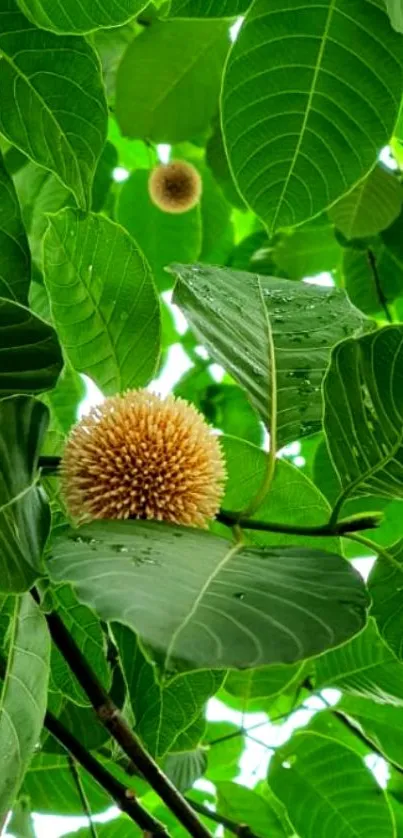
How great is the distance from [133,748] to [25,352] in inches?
11.7

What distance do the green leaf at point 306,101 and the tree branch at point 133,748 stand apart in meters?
0.45

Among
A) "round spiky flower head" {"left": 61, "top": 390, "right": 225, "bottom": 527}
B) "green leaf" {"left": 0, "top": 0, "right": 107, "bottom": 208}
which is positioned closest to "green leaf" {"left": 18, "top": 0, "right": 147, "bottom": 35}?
"green leaf" {"left": 0, "top": 0, "right": 107, "bottom": 208}

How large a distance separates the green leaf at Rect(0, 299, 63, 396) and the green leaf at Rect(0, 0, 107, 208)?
0.32 metres

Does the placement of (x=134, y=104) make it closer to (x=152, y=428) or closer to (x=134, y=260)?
(x=134, y=260)

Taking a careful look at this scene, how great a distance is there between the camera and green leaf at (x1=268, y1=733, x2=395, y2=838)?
1.34 metres

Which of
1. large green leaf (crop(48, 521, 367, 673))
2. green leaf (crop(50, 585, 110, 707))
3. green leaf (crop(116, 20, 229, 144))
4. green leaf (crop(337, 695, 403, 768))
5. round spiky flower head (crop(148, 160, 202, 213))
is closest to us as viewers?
large green leaf (crop(48, 521, 367, 673))

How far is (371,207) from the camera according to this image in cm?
177

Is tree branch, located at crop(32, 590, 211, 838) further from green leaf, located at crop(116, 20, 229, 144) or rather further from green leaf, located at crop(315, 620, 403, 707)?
green leaf, located at crop(116, 20, 229, 144)

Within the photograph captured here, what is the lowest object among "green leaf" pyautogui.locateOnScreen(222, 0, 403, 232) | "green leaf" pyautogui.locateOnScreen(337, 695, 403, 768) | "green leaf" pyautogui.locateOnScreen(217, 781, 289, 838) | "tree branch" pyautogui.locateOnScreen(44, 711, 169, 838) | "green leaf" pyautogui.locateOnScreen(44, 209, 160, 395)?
"green leaf" pyautogui.locateOnScreen(217, 781, 289, 838)

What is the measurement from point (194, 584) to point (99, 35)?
4.10 feet

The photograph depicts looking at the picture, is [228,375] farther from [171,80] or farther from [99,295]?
[171,80]

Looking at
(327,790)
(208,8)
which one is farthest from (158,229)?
(327,790)

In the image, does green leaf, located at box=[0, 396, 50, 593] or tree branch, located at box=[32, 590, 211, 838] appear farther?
tree branch, located at box=[32, 590, 211, 838]

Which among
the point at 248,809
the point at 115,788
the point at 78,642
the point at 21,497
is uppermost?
the point at 21,497
